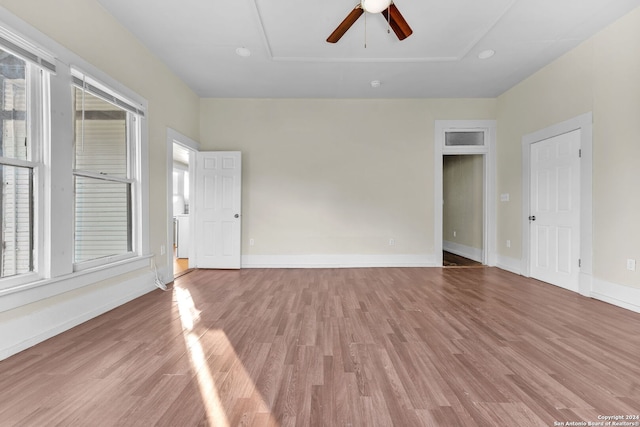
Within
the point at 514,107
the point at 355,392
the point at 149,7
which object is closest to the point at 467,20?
the point at 514,107

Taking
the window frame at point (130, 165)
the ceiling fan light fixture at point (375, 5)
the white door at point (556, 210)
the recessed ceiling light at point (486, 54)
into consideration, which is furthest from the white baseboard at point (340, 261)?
the ceiling fan light fixture at point (375, 5)

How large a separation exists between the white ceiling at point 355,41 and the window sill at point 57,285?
8.65ft

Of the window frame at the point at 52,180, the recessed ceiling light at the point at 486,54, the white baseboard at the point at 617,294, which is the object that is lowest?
the white baseboard at the point at 617,294

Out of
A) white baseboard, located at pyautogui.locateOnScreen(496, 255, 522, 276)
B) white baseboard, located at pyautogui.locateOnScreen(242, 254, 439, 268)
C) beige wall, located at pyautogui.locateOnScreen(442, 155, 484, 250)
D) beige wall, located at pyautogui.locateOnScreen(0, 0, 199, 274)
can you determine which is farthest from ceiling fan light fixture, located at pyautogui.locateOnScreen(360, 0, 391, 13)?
white baseboard, located at pyautogui.locateOnScreen(496, 255, 522, 276)

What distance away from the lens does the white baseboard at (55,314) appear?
74.9 inches

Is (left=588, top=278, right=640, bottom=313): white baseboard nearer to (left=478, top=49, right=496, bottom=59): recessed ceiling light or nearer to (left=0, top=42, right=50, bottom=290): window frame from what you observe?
(left=478, top=49, right=496, bottom=59): recessed ceiling light

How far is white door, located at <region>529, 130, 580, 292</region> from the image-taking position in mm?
3516

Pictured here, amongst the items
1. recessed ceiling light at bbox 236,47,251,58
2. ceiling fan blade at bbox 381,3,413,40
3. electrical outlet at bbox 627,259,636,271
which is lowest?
electrical outlet at bbox 627,259,636,271


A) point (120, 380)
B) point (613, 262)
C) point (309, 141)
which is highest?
point (309, 141)

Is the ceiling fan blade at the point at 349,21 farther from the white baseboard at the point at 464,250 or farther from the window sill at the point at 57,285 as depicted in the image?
the white baseboard at the point at 464,250

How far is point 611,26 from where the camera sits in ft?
9.82

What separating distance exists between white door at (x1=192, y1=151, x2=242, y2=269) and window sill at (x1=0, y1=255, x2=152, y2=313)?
1.63 meters

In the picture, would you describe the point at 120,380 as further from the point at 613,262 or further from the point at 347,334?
the point at 613,262

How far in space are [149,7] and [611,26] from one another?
494 cm
